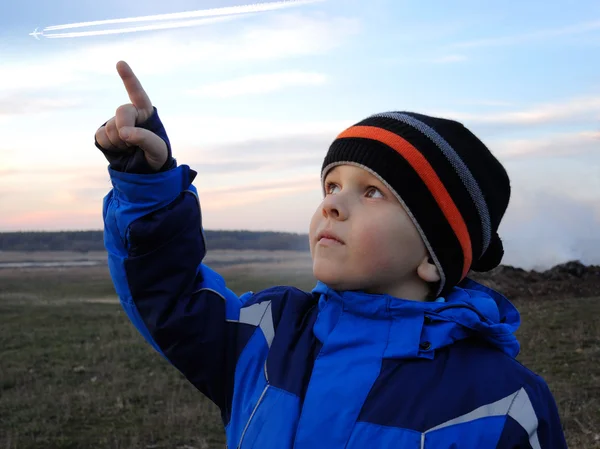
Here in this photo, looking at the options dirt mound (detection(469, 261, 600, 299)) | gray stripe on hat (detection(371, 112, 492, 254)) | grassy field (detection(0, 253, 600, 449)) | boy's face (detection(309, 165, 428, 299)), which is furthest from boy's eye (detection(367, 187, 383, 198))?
dirt mound (detection(469, 261, 600, 299))

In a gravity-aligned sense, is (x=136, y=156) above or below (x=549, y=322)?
above

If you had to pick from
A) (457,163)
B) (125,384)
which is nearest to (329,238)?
(457,163)

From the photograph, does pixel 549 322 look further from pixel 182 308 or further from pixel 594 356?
pixel 182 308

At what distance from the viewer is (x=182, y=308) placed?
2111mm

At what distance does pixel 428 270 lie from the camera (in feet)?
7.13

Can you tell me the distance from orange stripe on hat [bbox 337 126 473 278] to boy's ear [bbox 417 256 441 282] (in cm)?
12

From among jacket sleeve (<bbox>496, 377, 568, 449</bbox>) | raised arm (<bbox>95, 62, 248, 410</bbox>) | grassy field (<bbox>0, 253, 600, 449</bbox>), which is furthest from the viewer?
grassy field (<bbox>0, 253, 600, 449</bbox>)

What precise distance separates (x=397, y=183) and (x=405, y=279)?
1.03 ft

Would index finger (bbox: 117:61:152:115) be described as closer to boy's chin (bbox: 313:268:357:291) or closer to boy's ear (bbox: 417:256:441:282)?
boy's chin (bbox: 313:268:357:291)

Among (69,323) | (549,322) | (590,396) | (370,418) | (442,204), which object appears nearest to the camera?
(370,418)

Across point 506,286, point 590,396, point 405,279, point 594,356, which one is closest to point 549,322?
point 594,356

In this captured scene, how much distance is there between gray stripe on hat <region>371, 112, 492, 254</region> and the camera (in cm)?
220

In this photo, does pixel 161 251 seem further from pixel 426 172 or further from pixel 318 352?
pixel 426 172

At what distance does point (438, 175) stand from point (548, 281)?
56.4ft
